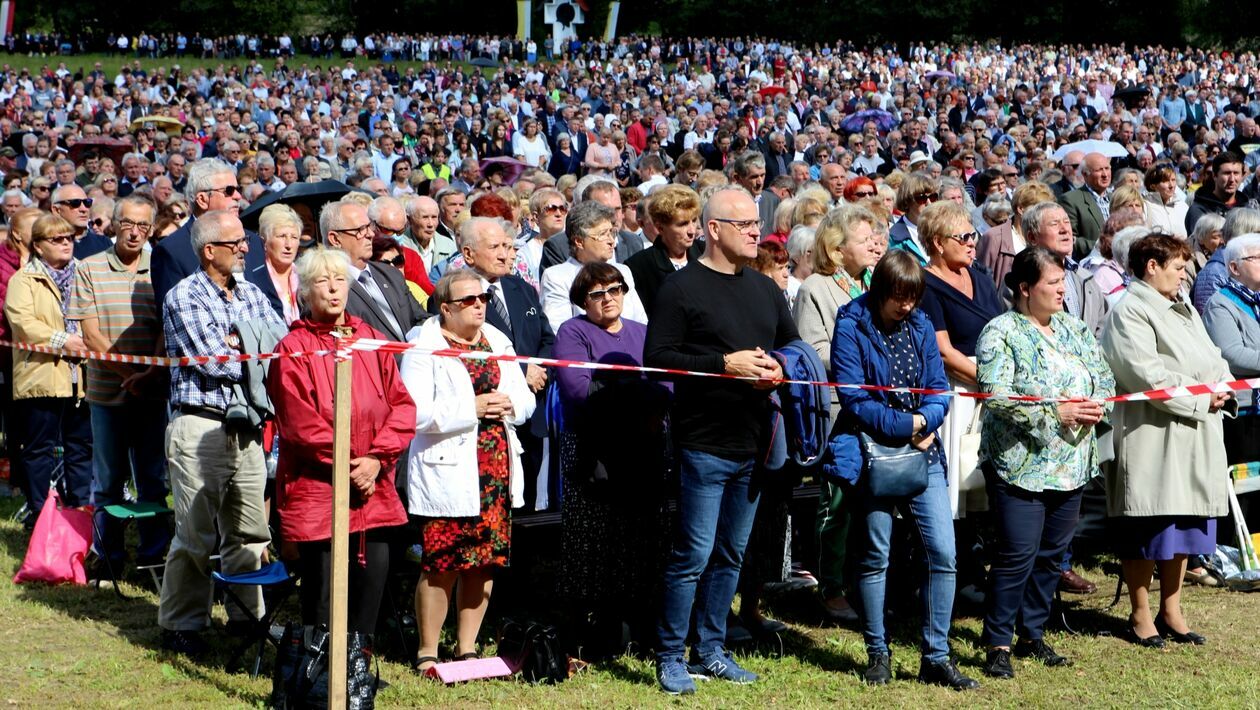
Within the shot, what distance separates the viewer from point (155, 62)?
5794 cm

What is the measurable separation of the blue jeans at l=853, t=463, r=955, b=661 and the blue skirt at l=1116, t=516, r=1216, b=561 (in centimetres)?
107

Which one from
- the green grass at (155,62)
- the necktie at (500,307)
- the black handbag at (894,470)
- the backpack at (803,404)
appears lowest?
the black handbag at (894,470)

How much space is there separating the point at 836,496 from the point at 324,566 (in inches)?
87.5

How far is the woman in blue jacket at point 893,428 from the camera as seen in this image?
224 inches

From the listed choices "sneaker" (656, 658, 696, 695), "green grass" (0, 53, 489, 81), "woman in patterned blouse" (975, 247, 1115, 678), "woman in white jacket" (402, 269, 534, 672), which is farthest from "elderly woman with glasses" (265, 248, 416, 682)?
"green grass" (0, 53, 489, 81)

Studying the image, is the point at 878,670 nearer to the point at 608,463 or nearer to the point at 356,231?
the point at 608,463

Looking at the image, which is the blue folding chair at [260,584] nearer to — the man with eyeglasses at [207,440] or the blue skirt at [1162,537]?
the man with eyeglasses at [207,440]

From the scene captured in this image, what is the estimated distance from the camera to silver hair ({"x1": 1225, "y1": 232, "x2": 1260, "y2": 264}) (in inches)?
279

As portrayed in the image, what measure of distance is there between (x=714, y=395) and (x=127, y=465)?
3251mm

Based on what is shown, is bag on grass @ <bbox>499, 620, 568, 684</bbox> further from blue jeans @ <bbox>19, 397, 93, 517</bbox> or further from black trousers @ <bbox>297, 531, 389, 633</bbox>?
blue jeans @ <bbox>19, 397, 93, 517</bbox>

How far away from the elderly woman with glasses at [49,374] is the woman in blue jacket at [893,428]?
408 cm

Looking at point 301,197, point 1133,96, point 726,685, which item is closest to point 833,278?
point 726,685

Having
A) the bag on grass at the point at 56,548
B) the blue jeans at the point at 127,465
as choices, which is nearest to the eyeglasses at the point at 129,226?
the blue jeans at the point at 127,465

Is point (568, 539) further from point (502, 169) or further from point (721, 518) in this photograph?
point (502, 169)
